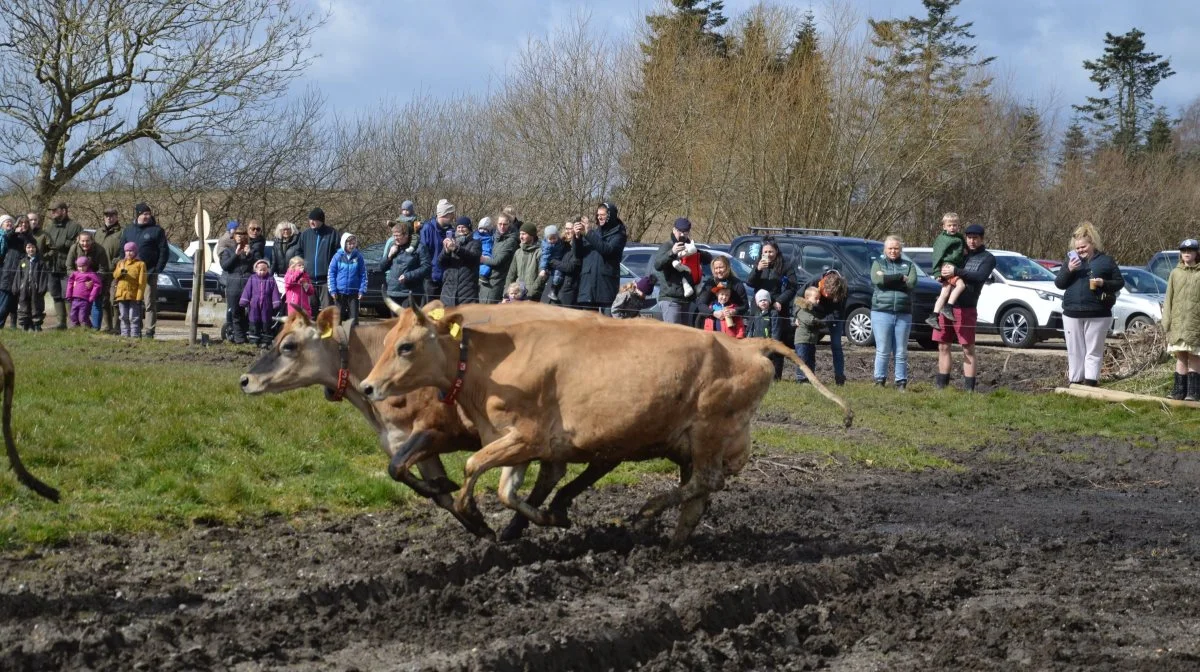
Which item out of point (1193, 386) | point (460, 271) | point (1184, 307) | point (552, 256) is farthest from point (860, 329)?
point (460, 271)

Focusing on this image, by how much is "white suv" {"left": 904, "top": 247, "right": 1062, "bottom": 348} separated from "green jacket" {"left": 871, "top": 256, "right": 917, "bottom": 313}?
8607mm

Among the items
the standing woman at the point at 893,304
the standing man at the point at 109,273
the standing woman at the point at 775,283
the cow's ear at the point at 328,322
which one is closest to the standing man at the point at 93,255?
the standing man at the point at 109,273

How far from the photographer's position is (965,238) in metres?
17.8

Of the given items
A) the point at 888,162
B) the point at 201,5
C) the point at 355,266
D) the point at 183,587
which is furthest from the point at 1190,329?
the point at 888,162

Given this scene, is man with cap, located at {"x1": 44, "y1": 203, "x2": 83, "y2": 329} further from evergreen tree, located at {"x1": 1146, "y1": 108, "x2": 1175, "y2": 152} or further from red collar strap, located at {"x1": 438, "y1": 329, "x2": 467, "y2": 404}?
evergreen tree, located at {"x1": 1146, "y1": 108, "x2": 1175, "y2": 152}

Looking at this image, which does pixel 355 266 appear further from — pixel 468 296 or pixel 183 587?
pixel 183 587

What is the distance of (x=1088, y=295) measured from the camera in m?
17.4

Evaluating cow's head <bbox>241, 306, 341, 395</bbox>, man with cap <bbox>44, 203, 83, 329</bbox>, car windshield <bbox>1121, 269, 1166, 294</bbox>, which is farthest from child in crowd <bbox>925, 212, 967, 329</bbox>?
man with cap <bbox>44, 203, 83, 329</bbox>

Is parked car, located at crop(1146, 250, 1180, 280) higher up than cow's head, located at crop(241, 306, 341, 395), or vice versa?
parked car, located at crop(1146, 250, 1180, 280)

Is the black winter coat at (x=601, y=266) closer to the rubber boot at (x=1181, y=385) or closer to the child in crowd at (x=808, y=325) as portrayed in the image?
the child in crowd at (x=808, y=325)

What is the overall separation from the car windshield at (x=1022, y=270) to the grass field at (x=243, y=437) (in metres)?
9.67

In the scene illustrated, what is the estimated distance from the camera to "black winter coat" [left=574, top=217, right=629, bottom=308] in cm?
1722

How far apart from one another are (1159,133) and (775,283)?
5376 centimetres

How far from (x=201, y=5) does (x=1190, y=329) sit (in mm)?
21898
